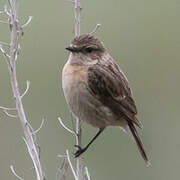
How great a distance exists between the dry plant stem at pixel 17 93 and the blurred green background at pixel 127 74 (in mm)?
2566

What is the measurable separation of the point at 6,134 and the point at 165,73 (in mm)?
2758

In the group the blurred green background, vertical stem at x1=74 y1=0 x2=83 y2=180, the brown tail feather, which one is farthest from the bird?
the blurred green background

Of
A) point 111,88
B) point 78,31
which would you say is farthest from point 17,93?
point 111,88

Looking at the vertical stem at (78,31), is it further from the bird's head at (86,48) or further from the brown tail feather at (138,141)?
the brown tail feather at (138,141)

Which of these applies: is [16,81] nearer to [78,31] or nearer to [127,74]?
[78,31]

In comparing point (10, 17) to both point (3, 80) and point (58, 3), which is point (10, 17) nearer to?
point (3, 80)

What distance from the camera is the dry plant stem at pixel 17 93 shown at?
17.3 ft

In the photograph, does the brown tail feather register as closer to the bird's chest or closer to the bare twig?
the bird's chest

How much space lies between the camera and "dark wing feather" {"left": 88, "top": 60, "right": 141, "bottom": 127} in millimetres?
6465

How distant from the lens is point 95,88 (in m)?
6.46

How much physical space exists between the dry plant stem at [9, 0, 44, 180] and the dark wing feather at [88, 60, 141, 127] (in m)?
1.20

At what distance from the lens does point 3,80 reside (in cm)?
934

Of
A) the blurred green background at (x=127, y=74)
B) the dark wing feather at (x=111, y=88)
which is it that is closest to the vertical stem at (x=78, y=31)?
the dark wing feather at (x=111, y=88)

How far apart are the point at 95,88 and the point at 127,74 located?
3091 millimetres
